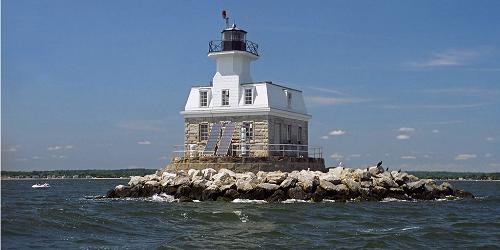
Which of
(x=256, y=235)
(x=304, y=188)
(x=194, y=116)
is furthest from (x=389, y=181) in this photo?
(x=256, y=235)

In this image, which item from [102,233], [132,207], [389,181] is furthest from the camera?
[389,181]

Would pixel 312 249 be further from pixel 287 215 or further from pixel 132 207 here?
pixel 132 207

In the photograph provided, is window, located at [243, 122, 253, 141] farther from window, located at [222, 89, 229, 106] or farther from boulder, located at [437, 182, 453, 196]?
boulder, located at [437, 182, 453, 196]

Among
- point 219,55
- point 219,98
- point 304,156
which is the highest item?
point 219,55

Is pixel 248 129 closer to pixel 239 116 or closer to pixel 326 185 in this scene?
pixel 239 116

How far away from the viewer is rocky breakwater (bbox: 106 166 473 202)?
24438 mm

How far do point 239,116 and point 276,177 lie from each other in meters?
4.04

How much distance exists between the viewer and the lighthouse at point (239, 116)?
90.3 ft

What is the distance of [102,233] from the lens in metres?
15.1

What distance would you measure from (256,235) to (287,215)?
418 centimetres

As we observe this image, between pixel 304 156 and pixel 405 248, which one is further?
pixel 304 156

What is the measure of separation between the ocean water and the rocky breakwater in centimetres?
180

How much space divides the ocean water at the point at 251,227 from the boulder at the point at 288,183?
197cm

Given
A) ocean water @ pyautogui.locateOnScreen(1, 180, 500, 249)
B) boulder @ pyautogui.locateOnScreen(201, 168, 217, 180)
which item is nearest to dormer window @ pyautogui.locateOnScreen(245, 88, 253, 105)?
boulder @ pyautogui.locateOnScreen(201, 168, 217, 180)
